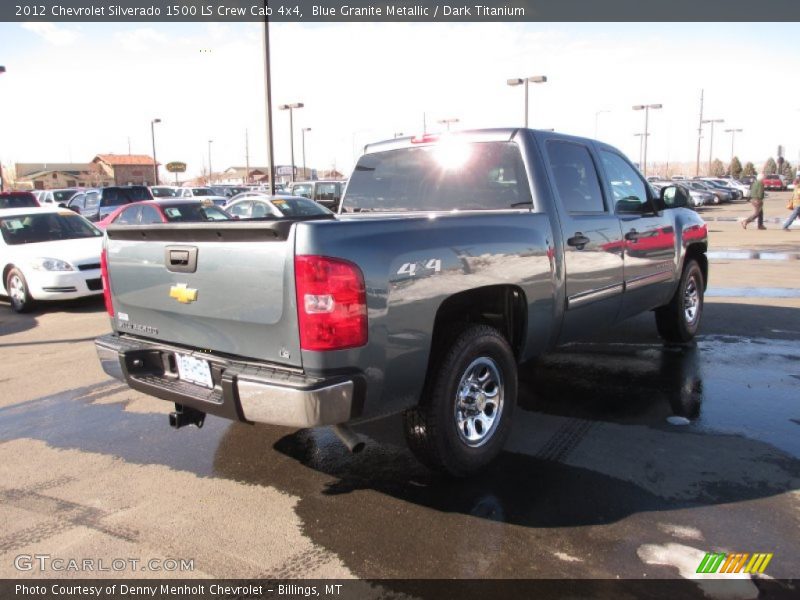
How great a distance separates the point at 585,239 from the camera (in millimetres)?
4531

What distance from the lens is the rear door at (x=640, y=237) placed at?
17.2 ft

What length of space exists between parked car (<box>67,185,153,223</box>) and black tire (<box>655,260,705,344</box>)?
Result: 660 inches

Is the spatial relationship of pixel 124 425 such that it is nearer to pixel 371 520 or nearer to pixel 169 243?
pixel 169 243

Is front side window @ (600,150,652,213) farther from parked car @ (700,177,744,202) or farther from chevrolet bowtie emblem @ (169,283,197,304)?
parked car @ (700,177,744,202)

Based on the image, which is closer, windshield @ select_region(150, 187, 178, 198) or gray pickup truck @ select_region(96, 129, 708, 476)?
gray pickup truck @ select_region(96, 129, 708, 476)

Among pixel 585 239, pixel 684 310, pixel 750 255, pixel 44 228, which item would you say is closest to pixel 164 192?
pixel 44 228

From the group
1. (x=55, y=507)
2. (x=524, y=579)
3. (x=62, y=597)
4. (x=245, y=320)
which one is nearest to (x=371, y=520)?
(x=524, y=579)

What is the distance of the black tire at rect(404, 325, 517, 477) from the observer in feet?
11.2

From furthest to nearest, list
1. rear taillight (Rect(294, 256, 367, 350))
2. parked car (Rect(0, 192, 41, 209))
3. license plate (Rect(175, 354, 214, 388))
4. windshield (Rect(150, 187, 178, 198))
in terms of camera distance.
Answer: windshield (Rect(150, 187, 178, 198)), parked car (Rect(0, 192, 41, 209)), license plate (Rect(175, 354, 214, 388)), rear taillight (Rect(294, 256, 367, 350))

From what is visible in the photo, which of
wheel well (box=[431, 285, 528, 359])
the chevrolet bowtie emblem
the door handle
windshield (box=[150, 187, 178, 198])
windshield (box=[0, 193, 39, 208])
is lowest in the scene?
wheel well (box=[431, 285, 528, 359])

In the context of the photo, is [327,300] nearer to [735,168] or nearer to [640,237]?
[640,237]

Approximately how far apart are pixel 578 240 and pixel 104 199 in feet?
60.5

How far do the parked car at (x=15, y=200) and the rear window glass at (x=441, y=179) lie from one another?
56.9 feet

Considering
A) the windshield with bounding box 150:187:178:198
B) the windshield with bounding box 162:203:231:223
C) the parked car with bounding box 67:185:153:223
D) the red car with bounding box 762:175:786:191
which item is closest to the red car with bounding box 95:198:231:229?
the windshield with bounding box 162:203:231:223
